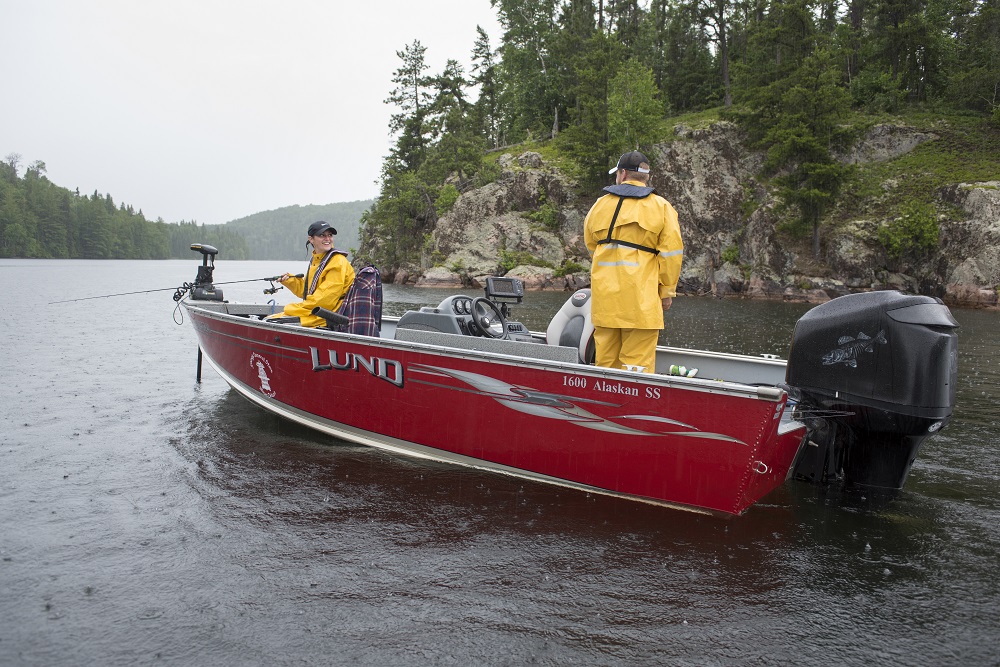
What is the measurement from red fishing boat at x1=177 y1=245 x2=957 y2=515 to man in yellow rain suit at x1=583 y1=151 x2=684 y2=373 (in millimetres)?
416

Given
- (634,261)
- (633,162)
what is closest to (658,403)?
(634,261)

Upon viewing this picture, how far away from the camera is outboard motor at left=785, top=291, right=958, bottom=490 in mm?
3840

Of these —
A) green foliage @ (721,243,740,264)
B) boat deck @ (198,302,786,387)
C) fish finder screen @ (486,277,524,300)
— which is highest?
green foliage @ (721,243,740,264)

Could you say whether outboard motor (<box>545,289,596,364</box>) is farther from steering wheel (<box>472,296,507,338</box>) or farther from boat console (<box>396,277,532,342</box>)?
steering wheel (<box>472,296,507,338</box>)

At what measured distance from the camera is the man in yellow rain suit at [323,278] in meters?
6.23

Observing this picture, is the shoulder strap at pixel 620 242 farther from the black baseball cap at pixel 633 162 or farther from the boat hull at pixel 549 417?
the boat hull at pixel 549 417

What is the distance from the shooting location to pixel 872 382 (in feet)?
13.2

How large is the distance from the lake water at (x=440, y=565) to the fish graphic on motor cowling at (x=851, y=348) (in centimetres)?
112

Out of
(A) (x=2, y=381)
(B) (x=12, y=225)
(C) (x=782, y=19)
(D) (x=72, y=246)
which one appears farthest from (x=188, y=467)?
(D) (x=72, y=246)

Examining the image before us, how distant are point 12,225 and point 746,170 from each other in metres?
107

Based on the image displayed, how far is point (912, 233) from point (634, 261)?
106 feet

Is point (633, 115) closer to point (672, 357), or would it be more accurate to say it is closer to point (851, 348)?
point (672, 357)

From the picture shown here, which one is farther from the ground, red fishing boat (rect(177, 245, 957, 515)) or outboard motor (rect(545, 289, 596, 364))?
outboard motor (rect(545, 289, 596, 364))

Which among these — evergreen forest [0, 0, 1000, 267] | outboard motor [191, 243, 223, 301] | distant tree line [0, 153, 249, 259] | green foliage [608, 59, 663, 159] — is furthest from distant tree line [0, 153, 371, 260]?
outboard motor [191, 243, 223, 301]
